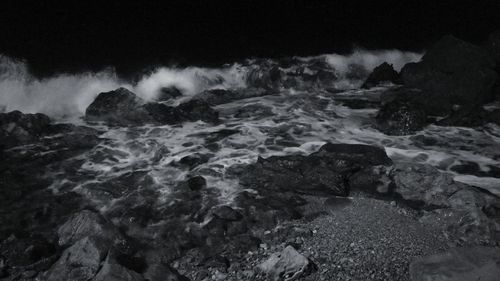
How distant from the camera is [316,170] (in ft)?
25.9

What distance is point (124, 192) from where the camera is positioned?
317 inches

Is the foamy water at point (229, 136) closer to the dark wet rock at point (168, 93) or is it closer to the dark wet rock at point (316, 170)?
the dark wet rock at point (168, 93)

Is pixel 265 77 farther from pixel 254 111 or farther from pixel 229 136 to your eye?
pixel 229 136

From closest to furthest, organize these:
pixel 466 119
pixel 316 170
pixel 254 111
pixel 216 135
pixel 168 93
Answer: pixel 316 170 → pixel 216 135 → pixel 466 119 → pixel 254 111 → pixel 168 93

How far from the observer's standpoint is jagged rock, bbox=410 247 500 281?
446 cm

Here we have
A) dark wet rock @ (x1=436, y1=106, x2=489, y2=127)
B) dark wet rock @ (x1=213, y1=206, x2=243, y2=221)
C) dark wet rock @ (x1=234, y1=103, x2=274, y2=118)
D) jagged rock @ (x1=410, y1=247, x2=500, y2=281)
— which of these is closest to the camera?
jagged rock @ (x1=410, y1=247, x2=500, y2=281)

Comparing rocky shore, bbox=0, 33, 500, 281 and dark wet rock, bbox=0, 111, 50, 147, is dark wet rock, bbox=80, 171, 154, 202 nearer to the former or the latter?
rocky shore, bbox=0, 33, 500, 281

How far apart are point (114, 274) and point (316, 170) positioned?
4.32 meters

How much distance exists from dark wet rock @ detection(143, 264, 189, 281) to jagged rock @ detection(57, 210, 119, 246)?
3.28 ft

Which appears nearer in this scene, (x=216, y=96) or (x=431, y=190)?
(x=431, y=190)

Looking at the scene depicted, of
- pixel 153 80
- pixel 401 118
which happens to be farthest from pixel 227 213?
pixel 153 80

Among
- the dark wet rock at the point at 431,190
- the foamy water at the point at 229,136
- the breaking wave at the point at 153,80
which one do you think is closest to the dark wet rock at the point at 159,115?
the foamy water at the point at 229,136

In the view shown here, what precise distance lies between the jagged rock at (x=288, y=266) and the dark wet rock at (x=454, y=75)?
30.1 feet

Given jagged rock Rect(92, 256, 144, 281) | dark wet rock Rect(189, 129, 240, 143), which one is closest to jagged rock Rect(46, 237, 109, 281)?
jagged rock Rect(92, 256, 144, 281)
